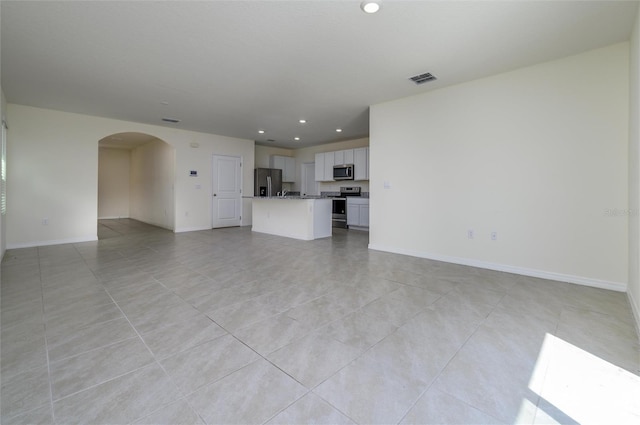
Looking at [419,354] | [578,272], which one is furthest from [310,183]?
[419,354]

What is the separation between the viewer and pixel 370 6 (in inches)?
89.6

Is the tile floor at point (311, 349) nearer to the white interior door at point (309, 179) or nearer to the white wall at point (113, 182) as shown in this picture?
the white interior door at point (309, 179)

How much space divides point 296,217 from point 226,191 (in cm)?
281

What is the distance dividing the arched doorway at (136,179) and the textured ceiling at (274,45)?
3085mm

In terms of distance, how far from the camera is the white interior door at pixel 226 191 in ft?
25.0

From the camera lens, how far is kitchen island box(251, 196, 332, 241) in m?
5.91

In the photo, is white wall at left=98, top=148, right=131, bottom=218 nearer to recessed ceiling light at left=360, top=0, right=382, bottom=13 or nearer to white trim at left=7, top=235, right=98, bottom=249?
white trim at left=7, top=235, right=98, bottom=249

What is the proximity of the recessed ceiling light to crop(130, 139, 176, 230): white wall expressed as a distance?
6.01 meters

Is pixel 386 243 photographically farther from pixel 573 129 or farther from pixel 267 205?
pixel 267 205

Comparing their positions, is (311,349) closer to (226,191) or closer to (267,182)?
(226,191)

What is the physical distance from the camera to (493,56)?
312 cm

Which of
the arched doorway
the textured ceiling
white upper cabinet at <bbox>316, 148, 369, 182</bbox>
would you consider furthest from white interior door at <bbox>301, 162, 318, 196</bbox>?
the textured ceiling

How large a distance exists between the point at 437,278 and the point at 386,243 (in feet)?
5.10

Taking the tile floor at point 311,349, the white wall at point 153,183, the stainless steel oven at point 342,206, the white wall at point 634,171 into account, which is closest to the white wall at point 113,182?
the white wall at point 153,183
